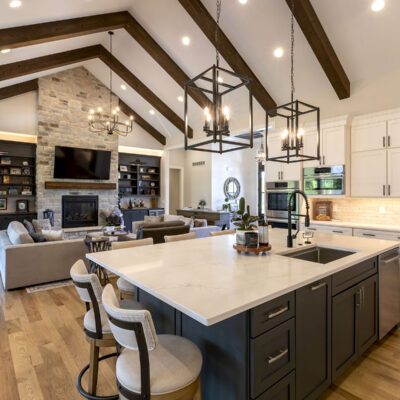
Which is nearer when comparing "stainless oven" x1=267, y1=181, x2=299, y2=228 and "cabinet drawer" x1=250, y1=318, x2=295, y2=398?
"cabinet drawer" x1=250, y1=318, x2=295, y2=398

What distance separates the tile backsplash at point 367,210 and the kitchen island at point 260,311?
262cm

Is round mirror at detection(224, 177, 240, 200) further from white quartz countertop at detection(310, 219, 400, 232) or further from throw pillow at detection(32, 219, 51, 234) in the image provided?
throw pillow at detection(32, 219, 51, 234)

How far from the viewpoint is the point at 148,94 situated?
8.64 m

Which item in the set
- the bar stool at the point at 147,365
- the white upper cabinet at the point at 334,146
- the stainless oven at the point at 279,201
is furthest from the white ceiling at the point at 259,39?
the bar stool at the point at 147,365

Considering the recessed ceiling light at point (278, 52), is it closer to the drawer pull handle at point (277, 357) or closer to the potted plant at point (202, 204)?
the drawer pull handle at point (277, 357)

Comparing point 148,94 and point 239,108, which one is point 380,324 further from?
point 148,94

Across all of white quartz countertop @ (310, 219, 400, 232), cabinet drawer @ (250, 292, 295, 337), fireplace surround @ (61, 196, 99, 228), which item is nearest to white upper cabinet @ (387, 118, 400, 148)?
white quartz countertop @ (310, 219, 400, 232)

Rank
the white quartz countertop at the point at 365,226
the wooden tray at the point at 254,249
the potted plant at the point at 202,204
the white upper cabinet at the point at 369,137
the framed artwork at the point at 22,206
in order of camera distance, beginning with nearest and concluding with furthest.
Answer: the wooden tray at the point at 254,249
the white quartz countertop at the point at 365,226
the white upper cabinet at the point at 369,137
the framed artwork at the point at 22,206
the potted plant at the point at 202,204

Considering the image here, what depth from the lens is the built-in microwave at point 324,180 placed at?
492 cm

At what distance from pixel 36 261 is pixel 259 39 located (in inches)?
216

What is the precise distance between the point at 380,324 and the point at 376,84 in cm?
420

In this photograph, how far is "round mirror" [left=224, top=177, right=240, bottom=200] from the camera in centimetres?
1103

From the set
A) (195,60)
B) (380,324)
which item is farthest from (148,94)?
(380,324)

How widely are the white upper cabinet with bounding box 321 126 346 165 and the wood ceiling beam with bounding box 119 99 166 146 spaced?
270 inches
